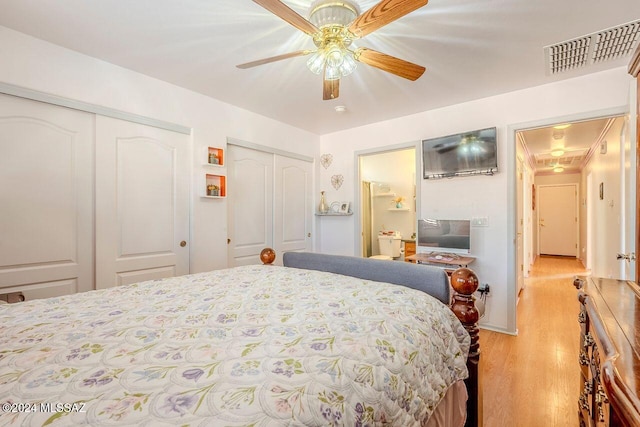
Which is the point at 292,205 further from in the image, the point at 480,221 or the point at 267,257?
the point at 480,221

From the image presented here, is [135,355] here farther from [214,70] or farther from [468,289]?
[214,70]

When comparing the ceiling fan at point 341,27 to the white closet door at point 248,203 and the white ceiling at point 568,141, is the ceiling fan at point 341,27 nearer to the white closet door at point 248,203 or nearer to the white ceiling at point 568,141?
the white closet door at point 248,203

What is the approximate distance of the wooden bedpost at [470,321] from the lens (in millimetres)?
1344

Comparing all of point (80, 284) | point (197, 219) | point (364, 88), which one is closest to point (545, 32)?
point (364, 88)

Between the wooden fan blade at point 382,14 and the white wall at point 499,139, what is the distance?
1.37 m

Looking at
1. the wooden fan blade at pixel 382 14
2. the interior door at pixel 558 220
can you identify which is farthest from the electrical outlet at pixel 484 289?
the interior door at pixel 558 220

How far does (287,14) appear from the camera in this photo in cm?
135

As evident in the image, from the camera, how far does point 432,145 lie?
3.39m

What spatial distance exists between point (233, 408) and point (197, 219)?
8.43ft

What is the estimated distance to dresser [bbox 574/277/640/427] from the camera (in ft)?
1.89

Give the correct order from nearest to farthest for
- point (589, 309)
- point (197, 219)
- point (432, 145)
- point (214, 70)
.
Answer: point (589, 309) → point (214, 70) → point (197, 219) → point (432, 145)

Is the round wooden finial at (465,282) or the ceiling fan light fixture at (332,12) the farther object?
the ceiling fan light fixture at (332,12)

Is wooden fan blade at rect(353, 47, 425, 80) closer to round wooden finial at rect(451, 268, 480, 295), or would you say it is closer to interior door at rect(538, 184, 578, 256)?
round wooden finial at rect(451, 268, 480, 295)

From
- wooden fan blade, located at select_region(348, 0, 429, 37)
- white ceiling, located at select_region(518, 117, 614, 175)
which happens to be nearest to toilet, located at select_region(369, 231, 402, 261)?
white ceiling, located at select_region(518, 117, 614, 175)
